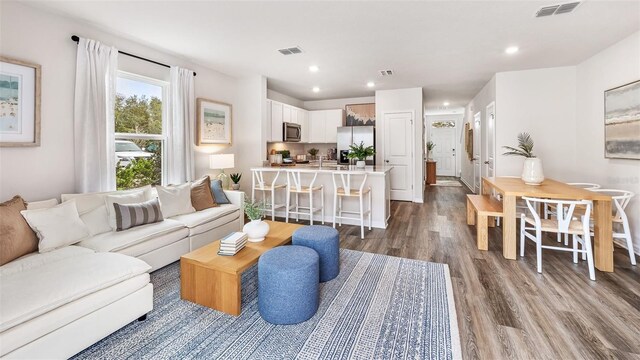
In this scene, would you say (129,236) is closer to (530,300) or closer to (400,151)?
(530,300)

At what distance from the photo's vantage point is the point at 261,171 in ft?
15.6

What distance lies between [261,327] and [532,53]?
16.4ft

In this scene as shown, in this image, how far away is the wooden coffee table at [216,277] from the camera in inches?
81.7

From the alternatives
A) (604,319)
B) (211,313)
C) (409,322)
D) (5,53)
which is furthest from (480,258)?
(5,53)

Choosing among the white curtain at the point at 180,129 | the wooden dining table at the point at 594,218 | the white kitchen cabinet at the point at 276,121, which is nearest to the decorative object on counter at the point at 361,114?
the white kitchen cabinet at the point at 276,121

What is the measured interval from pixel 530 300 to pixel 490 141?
14.0 feet

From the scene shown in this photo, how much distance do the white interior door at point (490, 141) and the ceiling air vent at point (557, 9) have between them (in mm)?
2584

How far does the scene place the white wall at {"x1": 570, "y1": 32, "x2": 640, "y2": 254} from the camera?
11.0ft

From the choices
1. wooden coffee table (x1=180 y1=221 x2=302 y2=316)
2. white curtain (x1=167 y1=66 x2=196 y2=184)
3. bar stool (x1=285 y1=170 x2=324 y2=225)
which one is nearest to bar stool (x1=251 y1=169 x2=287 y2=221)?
bar stool (x1=285 y1=170 x2=324 y2=225)

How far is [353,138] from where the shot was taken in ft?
22.5

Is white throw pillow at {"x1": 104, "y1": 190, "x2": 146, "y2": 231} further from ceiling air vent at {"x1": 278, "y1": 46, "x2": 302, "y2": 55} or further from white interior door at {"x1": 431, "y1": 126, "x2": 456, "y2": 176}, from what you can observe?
white interior door at {"x1": 431, "y1": 126, "x2": 456, "y2": 176}

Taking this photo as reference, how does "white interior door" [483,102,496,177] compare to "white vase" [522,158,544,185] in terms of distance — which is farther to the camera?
"white interior door" [483,102,496,177]

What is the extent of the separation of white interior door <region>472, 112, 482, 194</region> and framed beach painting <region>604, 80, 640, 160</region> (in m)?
2.98

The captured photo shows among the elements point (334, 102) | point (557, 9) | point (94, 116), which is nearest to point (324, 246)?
point (94, 116)
